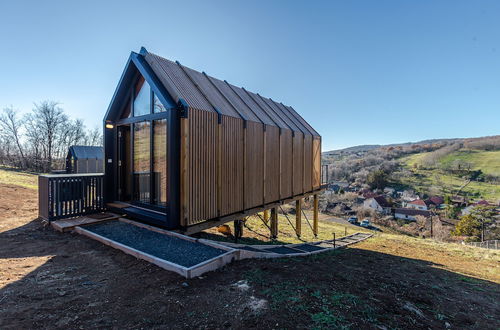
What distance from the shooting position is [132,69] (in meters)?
6.62

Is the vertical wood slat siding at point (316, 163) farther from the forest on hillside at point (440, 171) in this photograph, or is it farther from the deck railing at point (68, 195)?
the forest on hillside at point (440, 171)

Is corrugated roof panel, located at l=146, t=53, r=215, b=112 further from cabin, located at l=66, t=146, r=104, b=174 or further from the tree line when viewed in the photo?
the tree line

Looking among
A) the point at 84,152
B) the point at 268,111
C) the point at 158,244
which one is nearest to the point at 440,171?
the point at 268,111

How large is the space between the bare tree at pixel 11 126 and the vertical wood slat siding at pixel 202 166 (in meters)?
38.4

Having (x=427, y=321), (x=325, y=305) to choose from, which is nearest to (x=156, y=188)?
(x=325, y=305)

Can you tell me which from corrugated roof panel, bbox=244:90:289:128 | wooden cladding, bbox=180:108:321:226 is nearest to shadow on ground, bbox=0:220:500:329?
wooden cladding, bbox=180:108:321:226

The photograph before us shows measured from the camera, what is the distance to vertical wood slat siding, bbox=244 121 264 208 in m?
7.31

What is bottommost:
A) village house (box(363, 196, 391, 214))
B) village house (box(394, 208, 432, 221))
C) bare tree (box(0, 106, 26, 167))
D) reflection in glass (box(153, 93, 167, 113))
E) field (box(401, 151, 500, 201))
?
village house (box(394, 208, 432, 221))

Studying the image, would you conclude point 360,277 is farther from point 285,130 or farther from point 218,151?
point 285,130

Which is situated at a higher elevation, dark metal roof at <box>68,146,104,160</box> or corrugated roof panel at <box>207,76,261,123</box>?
corrugated roof panel at <box>207,76,261,123</box>

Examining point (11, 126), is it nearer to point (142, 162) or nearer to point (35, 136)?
point (35, 136)

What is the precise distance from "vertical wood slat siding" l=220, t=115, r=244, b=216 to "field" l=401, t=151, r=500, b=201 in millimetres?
57818

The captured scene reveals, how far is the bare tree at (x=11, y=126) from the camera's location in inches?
1177

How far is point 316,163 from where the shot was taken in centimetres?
1259
